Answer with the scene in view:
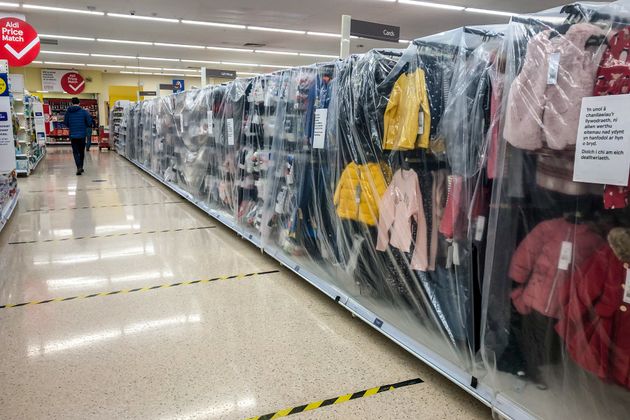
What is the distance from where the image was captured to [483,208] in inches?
74.8

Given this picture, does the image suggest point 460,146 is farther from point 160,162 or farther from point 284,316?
point 160,162

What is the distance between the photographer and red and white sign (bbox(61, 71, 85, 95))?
20.8 meters

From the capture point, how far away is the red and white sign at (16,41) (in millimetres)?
8227

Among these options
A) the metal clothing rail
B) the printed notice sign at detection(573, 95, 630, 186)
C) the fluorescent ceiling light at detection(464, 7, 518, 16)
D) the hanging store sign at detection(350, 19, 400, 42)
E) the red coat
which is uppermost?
the fluorescent ceiling light at detection(464, 7, 518, 16)

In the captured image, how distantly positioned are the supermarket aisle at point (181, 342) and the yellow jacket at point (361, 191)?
71cm

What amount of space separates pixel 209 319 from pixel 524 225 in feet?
6.63

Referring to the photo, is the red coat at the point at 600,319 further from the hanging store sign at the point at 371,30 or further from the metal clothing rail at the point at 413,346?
the hanging store sign at the point at 371,30

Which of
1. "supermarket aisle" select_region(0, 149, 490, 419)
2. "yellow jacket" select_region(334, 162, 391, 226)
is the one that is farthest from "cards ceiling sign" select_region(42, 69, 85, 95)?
"yellow jacket" select_region(334, 162, 391, 226)

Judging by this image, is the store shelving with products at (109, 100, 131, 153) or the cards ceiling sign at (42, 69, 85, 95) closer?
the store shelving with products at (109, 100, 131, 153)

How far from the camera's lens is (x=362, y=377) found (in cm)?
223

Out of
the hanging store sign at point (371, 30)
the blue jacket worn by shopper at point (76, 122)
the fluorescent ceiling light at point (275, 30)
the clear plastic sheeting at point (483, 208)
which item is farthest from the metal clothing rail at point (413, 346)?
the fluorescent ceiling light at point (275, 30)

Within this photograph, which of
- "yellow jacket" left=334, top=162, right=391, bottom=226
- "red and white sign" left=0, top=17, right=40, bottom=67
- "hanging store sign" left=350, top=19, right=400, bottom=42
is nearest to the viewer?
"yellow jacket" left=334, top=162, right=391, bottom=226

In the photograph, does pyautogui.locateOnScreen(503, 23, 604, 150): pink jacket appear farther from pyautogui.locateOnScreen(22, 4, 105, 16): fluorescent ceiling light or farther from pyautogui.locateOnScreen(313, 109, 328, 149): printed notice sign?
pyautogui.locateOnScreen(22, 4, 105, 16): fluorescent ceiling light

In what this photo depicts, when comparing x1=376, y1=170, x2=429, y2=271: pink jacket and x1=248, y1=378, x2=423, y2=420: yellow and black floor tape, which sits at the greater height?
x1=376, y1=170, x2=429, y2=271: pink jacket
